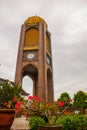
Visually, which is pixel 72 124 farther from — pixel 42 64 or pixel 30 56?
pixel 30 56

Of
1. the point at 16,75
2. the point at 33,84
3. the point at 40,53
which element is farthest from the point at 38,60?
the point at 33,84

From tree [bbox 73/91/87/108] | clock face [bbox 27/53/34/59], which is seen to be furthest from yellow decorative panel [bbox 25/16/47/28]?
tree [bbox 73/91/87/108]

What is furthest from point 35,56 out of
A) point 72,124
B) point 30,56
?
point 72,124

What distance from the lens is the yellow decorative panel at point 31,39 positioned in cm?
4506

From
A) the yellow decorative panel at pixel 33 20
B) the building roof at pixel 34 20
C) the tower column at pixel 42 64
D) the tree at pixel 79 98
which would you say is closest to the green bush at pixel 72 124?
the tower column at pixel 42 64

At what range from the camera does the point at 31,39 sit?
46062mm

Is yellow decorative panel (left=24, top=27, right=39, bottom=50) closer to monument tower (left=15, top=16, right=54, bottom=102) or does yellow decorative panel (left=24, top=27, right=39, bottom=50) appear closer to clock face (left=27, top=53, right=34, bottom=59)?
monument tower (left=15, top=16, right=54, bottom=102)

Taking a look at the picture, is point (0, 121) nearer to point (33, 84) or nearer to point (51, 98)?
point (51, 98)

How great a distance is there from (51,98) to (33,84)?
632cm

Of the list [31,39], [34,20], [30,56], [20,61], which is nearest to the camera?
[20,61]

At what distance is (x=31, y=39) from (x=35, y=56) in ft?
15.1

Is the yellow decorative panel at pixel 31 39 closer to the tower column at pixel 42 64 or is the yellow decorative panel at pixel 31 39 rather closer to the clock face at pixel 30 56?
the tower column at pixel 42 64

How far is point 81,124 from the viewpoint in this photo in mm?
8734

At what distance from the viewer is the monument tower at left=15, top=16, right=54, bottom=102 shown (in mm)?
41469
